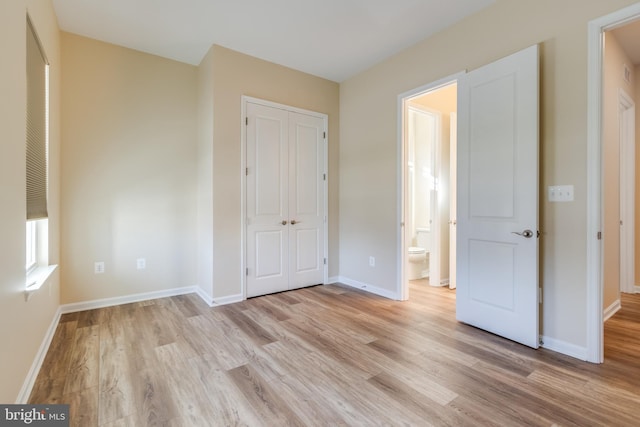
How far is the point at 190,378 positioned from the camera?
1900 millimetres

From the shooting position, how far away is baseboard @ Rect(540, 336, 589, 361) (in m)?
2.09

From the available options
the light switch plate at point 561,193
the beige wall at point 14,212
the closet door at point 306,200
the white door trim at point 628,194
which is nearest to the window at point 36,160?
the beige wall at point 14,212

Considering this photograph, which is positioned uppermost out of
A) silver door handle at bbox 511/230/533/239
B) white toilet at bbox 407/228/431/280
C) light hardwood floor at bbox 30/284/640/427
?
silver door handle at bbox 511/230/533/239

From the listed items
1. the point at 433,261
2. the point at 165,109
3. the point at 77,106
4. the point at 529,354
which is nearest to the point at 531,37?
the point at 529,354

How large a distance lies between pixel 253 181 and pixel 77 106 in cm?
190

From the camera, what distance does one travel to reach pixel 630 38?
9.52 feet

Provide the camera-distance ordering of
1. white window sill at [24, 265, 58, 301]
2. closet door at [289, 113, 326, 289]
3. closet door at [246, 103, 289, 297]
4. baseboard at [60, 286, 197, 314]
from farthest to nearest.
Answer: closet door at [289, 113, 326, 289] < closet door at [246, 103, 289, 297] < baseboard at [60, 286, 197, 314] < white window sill at [24, 265, 58, 301]

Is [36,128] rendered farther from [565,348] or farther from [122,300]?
[565,348]

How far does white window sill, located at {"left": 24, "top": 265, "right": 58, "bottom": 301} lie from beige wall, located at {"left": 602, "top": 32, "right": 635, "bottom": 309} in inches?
170

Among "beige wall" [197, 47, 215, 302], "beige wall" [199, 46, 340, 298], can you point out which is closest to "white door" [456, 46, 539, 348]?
"beige wall" [199, 46, 340, 298]

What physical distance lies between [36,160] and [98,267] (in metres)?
1.48

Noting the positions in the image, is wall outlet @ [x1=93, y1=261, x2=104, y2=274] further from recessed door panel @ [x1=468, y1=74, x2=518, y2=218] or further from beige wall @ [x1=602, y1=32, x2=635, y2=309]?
beige wall @ [x1=602, y1=32, x2=635, y2=309]

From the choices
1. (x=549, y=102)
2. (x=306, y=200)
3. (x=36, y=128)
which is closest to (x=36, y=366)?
(x=36, y=128)

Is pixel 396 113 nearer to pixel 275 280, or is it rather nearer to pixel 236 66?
pixel 236 66
